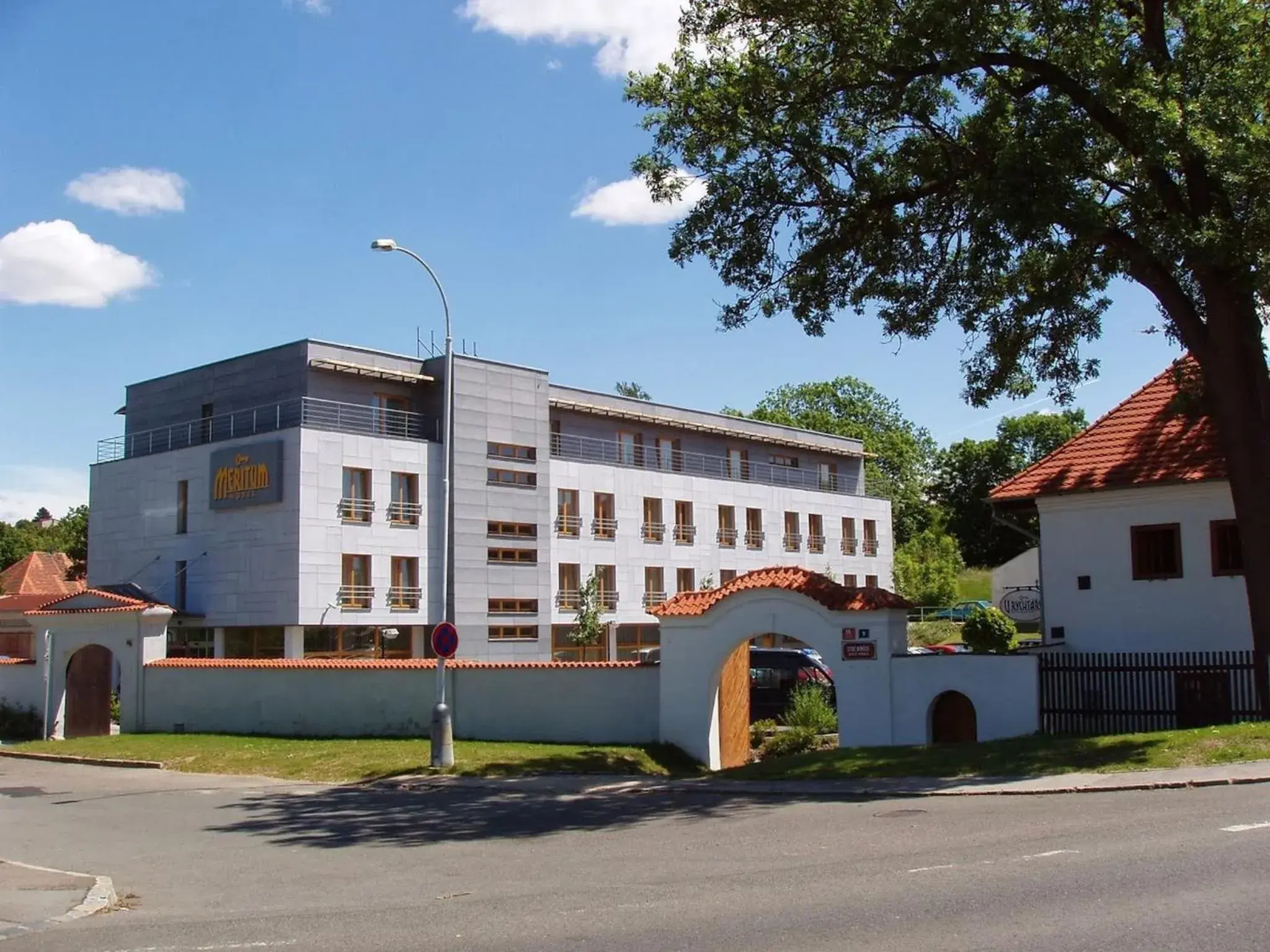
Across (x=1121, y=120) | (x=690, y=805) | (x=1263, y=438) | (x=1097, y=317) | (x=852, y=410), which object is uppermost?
(x=852, y=410)

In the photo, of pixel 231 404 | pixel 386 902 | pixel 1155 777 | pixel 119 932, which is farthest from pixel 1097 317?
pixel 231 404

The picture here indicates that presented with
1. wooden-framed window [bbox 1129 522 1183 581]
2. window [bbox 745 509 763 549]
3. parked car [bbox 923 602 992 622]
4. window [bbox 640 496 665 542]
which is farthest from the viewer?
parked car [bbox 923 602 992 622]

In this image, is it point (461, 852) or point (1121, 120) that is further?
point (1121, 120)

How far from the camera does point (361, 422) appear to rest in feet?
151

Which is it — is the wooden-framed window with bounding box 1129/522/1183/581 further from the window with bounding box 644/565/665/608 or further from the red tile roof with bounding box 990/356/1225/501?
the window with bounding box 644/565/665/608

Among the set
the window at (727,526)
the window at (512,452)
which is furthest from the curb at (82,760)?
the window at (727,526)

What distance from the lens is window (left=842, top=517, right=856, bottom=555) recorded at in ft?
210

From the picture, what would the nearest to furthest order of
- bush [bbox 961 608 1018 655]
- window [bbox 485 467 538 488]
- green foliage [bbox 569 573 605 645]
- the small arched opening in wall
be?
the small arched opening in wall
bush [bbox 961 608 1018 655]
window [bbox 485 467 538 488]
green foliage [bbox 569 573 605 645]

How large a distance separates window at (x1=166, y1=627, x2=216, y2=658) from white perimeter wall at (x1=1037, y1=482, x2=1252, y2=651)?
29639 millimetres

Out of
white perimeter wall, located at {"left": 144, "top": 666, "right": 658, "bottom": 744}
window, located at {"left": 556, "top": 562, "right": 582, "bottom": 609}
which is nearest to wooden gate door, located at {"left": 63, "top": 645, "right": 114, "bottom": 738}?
white perimeter wall, located at {"left": 144, "top": 666, "right": 658, "bottom": 744}

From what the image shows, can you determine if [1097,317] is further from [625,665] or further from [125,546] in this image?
[125,546]

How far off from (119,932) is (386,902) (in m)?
2.06

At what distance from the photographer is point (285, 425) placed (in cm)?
4456

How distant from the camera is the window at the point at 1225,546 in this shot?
926 inches
